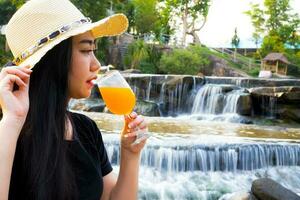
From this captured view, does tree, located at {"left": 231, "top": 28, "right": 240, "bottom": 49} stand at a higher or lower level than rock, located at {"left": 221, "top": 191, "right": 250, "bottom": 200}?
higher

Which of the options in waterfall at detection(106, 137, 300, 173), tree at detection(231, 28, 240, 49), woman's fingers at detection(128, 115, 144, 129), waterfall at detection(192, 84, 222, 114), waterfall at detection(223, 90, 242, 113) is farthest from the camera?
tree at detection(231, 28, 240, 49)

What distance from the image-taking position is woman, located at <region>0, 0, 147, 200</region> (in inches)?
54.6

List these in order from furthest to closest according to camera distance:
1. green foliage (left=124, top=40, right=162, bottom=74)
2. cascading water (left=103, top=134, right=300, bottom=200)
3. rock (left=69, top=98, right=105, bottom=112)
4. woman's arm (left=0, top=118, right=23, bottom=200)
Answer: green foliage (left=124, top=40, right=162, bottom=74) < rock (left=69, top=98, right=105, bottom=112) < cascading water (left=103, top=134, right=300, bottom=200) < woman's arm (left=0, top=118, right=23, bottom=200)

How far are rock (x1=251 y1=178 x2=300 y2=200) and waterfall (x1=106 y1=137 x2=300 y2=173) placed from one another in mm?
1592

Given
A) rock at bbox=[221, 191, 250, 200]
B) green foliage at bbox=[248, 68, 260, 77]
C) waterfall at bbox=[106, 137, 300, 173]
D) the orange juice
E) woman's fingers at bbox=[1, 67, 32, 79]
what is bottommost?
rock at bbox=[221, 191, 250, 200]

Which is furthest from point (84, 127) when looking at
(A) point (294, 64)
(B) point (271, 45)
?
(B) point (271, 45)

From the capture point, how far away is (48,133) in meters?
1.48

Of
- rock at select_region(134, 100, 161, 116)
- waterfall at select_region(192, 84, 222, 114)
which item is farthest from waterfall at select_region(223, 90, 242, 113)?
rock at select_region(134, 100, 161, 116)

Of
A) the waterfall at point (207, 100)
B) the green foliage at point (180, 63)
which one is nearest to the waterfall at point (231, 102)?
the waterfall at point (207, 100)

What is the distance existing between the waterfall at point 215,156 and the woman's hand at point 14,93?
20.6 feet

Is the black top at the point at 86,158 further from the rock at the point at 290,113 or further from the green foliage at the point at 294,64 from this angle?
the green foliage at the point at 294,64

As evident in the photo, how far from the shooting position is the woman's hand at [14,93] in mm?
1374

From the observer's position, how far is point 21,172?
144 cm

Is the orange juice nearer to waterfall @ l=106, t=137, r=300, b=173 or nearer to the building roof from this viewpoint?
waterfall @ l=106, t=137, r=300, b=173
